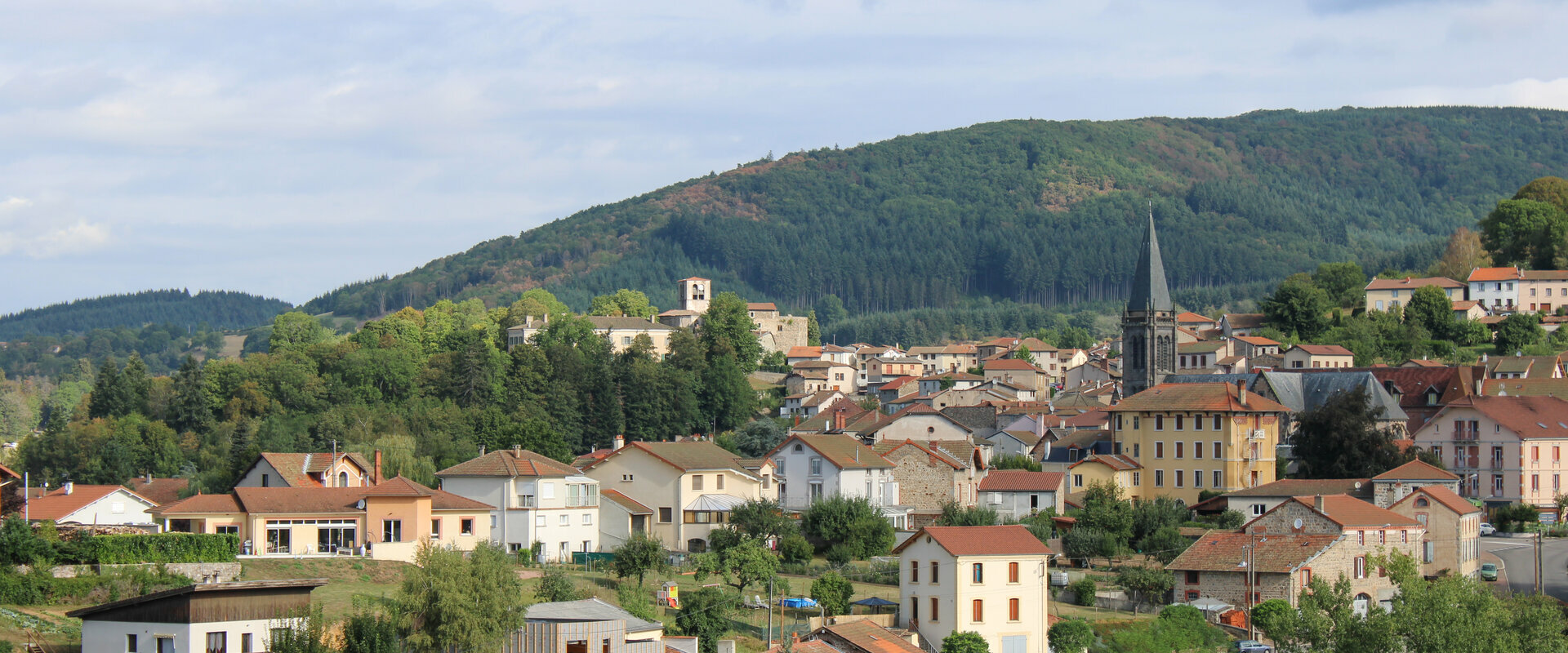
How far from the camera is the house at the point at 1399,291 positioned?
121 meters

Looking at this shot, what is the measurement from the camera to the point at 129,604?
105 feet

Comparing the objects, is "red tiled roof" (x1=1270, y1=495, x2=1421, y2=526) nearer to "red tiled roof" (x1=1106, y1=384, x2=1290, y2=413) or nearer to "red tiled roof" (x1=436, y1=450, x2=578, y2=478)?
"red tiled roof" (x1=1106, y1=384, x2=1290, y2=413)

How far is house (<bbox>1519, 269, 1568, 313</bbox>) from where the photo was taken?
114438mm

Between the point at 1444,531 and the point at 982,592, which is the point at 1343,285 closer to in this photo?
the point at 1444,531

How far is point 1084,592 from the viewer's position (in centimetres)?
5022

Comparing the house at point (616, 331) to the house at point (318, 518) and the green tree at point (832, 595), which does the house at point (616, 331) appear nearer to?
the house at point (318, 518)

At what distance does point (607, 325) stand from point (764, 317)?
63.1ft

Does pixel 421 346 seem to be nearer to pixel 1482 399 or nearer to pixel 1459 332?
pixel 1459 332

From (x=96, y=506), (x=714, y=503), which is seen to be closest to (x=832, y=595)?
(x=714, y=503)

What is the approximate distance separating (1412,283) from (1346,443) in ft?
201

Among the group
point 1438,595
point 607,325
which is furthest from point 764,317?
point 1438,595

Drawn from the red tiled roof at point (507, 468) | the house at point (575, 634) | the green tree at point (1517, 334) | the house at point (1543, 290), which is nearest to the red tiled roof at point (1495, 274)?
the house at point (1543, 290)

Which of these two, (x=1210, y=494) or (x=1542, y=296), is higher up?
(x=1542, y=296)

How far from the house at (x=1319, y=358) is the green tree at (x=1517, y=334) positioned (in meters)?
9.79
